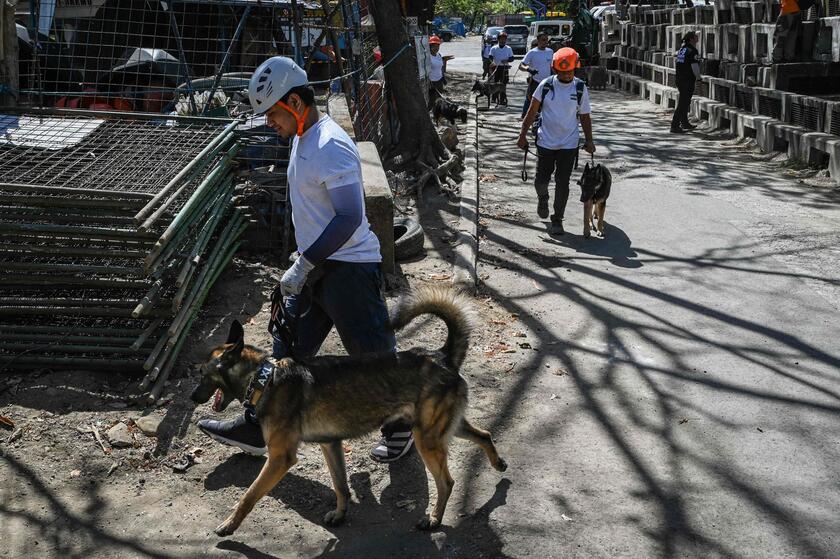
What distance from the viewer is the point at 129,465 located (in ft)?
15.5

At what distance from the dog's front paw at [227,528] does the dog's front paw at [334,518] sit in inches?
17.8

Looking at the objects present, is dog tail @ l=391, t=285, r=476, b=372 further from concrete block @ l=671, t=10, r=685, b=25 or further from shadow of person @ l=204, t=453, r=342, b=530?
concrete block @ l=671, t=10, r=685, b=25

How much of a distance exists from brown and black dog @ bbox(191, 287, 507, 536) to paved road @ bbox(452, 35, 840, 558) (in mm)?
630

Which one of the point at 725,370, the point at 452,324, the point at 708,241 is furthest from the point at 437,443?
the point at 708,241

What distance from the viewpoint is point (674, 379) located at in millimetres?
6004

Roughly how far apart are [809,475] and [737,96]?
15.5 meters

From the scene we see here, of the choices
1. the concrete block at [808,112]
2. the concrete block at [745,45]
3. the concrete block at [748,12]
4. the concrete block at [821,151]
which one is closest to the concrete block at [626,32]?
the concrete block at [748,12]

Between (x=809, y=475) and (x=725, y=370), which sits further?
(x=725, y=370)

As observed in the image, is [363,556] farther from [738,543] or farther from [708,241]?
[708,241]

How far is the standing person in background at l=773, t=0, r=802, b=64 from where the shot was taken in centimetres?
1605

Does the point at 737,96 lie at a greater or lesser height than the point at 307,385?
greater

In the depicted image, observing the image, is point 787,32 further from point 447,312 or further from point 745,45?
point 447,312

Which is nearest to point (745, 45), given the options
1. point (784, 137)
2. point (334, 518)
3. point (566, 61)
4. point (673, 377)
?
point (784, 137)

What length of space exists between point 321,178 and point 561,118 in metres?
6.39
